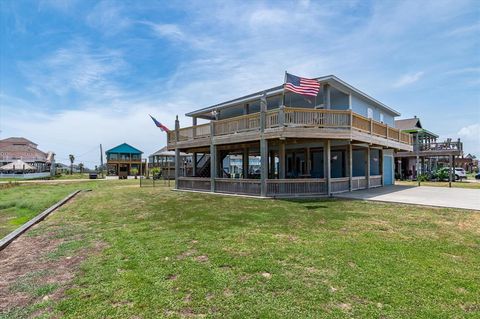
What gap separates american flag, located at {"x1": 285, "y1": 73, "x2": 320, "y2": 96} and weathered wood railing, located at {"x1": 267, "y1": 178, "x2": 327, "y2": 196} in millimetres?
4143

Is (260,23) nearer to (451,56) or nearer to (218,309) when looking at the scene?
(451,56)

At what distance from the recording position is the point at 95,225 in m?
7.70

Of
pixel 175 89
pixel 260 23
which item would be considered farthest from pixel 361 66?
pixel 175 89

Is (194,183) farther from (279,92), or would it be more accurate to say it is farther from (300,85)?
(300,85)

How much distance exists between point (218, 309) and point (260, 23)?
40.5 feet

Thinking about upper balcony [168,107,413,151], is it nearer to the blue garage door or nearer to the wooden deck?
the wooden deck

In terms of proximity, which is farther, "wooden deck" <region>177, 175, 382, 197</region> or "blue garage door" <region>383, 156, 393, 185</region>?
"blue garage door" <region>383, 156, 393, 185</region>

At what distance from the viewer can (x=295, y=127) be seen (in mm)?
12273

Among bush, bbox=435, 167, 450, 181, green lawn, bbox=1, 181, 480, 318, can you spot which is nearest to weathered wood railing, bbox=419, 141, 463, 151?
bush, bbox=435, 167, 450, 181

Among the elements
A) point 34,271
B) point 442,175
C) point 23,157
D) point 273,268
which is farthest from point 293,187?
point 23,157

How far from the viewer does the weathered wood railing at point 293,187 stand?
12773 mm

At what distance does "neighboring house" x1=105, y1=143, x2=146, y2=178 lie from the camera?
51300 millimetres

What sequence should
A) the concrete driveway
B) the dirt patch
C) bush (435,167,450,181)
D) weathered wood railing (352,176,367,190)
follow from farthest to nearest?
bush (435,167,450,181) < weathered wood railing (352,176,367,190) < the concrete driveway < the dirt patch

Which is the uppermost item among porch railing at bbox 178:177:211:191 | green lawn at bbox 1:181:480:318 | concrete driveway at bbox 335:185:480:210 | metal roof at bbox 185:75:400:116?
metal roof at bbox 185:75:400:116
